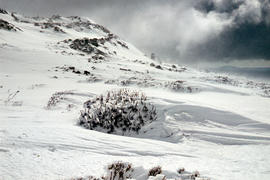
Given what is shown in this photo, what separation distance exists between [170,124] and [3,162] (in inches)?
167

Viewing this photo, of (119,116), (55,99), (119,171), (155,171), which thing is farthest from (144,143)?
(55,99)

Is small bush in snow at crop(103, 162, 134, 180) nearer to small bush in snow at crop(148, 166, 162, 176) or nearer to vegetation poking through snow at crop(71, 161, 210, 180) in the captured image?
vegetation poking through snow at crop(71, 161, 210, 180)

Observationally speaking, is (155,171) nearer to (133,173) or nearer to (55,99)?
(133,173)

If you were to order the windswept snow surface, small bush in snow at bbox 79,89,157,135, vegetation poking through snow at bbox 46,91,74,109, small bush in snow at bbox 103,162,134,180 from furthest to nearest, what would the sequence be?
1. vegetation poking through snow at bbox 46,91,74,109
2. small bush in snow at bbox 79,89,157,135
3. the windswept snow surface
4. small bush in snow at bbox 103,162,134,180

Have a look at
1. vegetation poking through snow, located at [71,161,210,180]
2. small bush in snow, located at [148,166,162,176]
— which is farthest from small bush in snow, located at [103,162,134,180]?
small bush in snow, located at [148,166,162,176]

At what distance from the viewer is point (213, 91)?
11758 millimetres

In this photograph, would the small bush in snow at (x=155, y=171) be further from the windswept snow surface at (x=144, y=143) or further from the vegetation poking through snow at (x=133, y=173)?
the windswept snow surface at (x=144, y=143)

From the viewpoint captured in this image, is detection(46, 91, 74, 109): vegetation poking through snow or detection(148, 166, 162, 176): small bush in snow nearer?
detection(148, 166, 162, 176): small bush in snow

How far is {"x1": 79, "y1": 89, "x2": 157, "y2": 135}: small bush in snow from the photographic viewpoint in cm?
521

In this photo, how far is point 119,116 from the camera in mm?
5598

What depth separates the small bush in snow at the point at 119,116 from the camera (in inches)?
205

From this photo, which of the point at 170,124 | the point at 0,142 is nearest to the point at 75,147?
the point at 0,142

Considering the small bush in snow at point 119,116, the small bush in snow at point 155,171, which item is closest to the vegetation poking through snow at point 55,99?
the small bush in snow at point 119,116

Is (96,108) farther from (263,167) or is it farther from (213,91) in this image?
(213,91)
